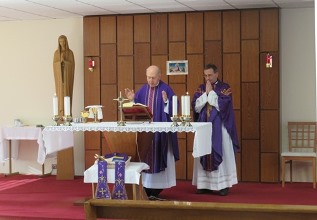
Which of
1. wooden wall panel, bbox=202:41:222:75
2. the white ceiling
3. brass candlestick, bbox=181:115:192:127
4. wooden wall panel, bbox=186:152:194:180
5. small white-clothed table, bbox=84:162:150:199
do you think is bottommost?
wooden wall panel, bbox=186:152:194:180

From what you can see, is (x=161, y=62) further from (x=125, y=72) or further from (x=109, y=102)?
(x=109, y=102)

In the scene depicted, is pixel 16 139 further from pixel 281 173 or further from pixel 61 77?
pixel 281 173

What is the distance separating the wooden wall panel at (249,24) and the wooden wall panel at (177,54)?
0.95 metres

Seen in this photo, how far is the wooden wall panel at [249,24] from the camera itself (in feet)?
32.1

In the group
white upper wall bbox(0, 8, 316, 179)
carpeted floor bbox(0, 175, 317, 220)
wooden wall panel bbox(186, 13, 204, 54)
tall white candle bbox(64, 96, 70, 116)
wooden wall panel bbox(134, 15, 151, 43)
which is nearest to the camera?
tall white candle bbox(64, 96, 70, 116)

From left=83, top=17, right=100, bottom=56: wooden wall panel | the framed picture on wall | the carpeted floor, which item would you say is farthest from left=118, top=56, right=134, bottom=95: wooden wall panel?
the carpeted floor

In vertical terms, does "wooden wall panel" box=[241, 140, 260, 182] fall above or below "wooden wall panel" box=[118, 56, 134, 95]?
below

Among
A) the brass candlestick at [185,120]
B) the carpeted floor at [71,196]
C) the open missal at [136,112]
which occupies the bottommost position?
the carpeted floor at [71,196]

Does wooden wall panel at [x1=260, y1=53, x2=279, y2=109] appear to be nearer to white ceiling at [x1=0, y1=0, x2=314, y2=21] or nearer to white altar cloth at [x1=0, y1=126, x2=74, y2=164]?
white ceiling at [x1=0, y1=0, x2=314, y2=21]

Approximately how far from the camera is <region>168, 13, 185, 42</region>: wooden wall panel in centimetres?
1009

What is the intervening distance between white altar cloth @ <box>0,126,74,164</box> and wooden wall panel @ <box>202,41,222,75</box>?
243cm

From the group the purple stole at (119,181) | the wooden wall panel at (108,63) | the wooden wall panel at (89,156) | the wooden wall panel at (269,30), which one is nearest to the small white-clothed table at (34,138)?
the wooden wall panel at (89,156)

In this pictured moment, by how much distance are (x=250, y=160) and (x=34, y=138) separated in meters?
3.41

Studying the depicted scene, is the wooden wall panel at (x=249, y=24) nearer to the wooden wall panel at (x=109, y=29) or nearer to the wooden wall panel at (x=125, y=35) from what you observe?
the wooden wall panel at (x=125, y=35)
